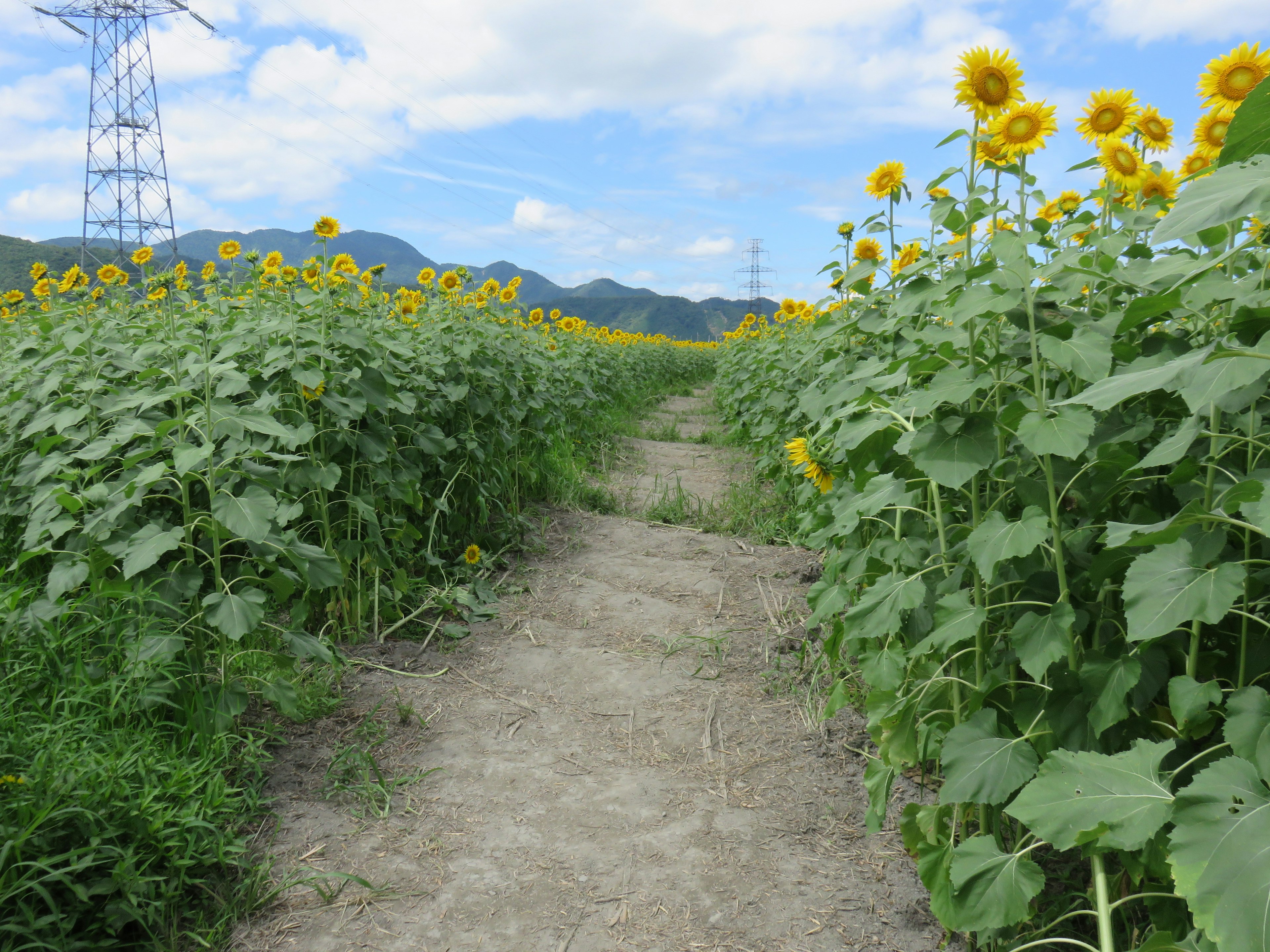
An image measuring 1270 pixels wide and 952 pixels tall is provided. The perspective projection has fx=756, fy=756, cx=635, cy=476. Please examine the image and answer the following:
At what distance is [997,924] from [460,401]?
3.43 meters

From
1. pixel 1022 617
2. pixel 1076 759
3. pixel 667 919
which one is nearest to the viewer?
pixel 1076 759

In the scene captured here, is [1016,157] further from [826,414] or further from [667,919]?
[667,919]

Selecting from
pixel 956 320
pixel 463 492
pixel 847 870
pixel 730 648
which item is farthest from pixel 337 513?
pixel 956 320

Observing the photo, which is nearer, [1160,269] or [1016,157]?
[1160,269]

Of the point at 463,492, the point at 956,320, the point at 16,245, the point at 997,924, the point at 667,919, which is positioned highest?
the point at 16,245

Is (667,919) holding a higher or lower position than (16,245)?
lower

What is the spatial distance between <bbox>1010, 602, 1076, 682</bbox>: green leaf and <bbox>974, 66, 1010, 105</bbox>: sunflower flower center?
1283 mm

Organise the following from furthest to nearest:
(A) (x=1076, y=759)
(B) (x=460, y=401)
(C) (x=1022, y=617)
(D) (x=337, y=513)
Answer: (B) (x=460, y=401), (D) (x=337, y=513), (C) (x=1022, y=617), (A) (x=1076, y=759)

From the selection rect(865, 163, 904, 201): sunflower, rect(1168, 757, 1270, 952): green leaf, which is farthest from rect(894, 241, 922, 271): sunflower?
rect(1168, 757, 1270, 952): green leaf

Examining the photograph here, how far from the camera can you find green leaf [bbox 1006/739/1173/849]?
1048 millimetres

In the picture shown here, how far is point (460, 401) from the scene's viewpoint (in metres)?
4.11

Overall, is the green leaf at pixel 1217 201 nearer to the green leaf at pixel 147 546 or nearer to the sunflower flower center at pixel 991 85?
the sunflower flower center at pixel 991 85

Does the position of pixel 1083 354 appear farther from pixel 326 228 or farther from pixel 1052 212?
pixel 326 228

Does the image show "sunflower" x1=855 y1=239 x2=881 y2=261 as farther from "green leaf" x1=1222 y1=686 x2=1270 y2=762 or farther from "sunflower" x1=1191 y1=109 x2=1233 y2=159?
"green leaf" x1=1222 y1=686 x2=1270 y2=762
